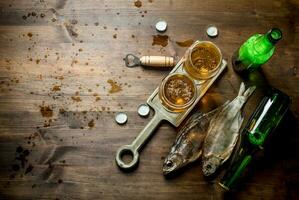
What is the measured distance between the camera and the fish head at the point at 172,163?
1664 mm

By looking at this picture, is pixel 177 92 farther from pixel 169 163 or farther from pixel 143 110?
pixel 169 163

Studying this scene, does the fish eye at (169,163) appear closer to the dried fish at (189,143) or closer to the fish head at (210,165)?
the dried fish at (189,143)

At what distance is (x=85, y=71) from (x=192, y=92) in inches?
20.6

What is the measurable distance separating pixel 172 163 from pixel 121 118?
31cm

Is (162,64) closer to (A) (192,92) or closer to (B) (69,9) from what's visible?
(A) (192,92)

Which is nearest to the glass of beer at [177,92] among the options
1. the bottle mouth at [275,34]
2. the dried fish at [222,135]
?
the dried fish at [222,135]

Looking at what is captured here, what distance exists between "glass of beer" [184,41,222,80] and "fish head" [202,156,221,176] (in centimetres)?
38

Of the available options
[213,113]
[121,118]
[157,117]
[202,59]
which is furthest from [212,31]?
[121,118]

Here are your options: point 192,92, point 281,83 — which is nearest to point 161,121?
point 192,92

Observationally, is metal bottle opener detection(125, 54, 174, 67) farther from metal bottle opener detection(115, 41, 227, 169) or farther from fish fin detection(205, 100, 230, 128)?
fish fin detection(205, 100, 230, 128)

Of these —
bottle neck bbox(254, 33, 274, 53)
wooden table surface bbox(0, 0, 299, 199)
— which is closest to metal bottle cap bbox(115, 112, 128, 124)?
wooden table surface bbox(0, 0, 299, 199)

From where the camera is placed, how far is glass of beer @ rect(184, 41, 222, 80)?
172 centimetres

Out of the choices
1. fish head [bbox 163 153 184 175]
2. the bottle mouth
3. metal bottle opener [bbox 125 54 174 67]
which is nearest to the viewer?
the bottle mouth

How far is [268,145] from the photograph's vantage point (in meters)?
1.73
